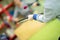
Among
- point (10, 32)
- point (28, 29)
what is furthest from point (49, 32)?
point (10, 32)

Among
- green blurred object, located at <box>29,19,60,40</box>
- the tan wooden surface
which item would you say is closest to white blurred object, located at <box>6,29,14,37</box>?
the tan wooden surface

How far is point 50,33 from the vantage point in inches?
34.1

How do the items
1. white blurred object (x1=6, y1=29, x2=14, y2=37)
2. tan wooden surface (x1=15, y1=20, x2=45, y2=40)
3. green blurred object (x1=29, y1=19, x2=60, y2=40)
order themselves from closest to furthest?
green blurred object (x1=29, y1=19, x2=60, y2=40) < tan wooden surface (x1=15, y1=20, x2=45, y2=40) < white blurred object (x1=6, y1=29, x2=14, y2=37)

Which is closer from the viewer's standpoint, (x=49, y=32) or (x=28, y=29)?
(x=49, y=32)

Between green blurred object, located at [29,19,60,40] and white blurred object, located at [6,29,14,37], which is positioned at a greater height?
green blurred object, located at [29,19,60,40]

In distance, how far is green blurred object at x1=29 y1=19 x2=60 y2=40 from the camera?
2.80ft

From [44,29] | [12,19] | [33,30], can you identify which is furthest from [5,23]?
[44,29]

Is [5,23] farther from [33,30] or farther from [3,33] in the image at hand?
[33,30]

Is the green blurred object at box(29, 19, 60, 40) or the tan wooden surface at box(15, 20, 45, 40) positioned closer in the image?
the green blurred object at box(29, 19, 60, 40)

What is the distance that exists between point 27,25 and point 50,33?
0.28 m

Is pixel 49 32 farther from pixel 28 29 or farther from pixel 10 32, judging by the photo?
pixel 10 32

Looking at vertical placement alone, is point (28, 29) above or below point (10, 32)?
above

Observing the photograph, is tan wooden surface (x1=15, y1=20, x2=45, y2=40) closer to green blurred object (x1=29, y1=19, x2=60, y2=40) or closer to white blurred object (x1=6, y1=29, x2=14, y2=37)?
green blurred object (x1=29, y1=19, x2=60, y2=40)

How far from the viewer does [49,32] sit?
0.87 metres
